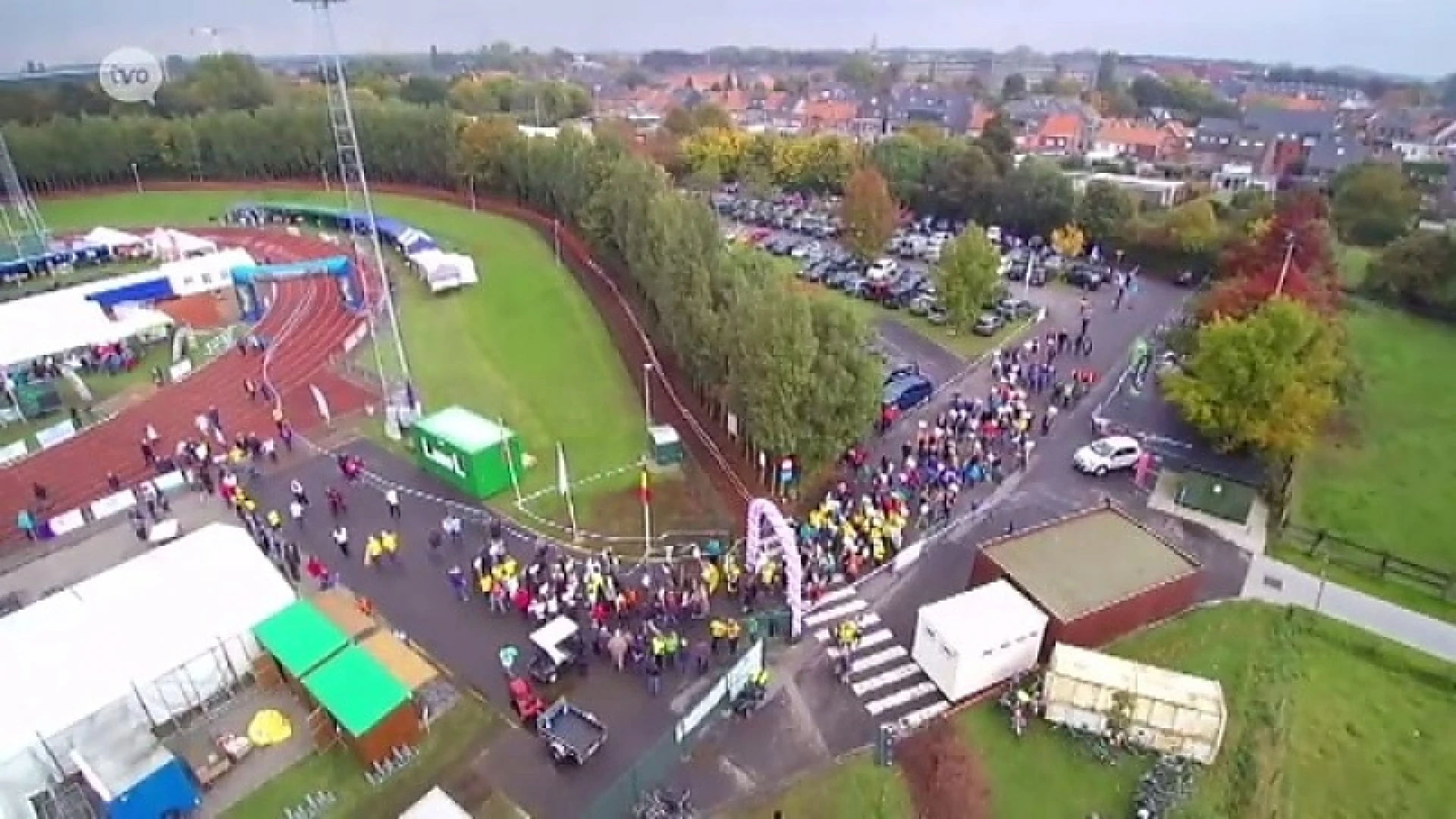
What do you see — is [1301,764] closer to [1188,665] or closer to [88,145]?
[1188,665]

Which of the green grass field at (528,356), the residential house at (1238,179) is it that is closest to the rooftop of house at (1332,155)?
the residential house at (1238,179)

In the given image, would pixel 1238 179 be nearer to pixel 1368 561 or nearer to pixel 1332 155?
pixel 1332 155

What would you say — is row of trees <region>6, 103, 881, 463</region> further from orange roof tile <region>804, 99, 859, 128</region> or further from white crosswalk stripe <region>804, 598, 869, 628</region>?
orange roof tile <region>804, 99, 859, 128</region>

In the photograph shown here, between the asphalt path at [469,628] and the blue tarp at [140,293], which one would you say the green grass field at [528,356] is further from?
the blue tarp at [140,293]

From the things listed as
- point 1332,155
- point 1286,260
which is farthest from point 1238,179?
point 1286,260

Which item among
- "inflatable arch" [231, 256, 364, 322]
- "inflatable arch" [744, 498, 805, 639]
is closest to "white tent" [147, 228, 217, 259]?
"inflatable arch" [231, 256, 364, 322]

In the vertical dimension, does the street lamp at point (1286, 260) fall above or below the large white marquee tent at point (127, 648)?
above

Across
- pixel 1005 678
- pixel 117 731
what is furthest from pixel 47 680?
pixel 1005 678
